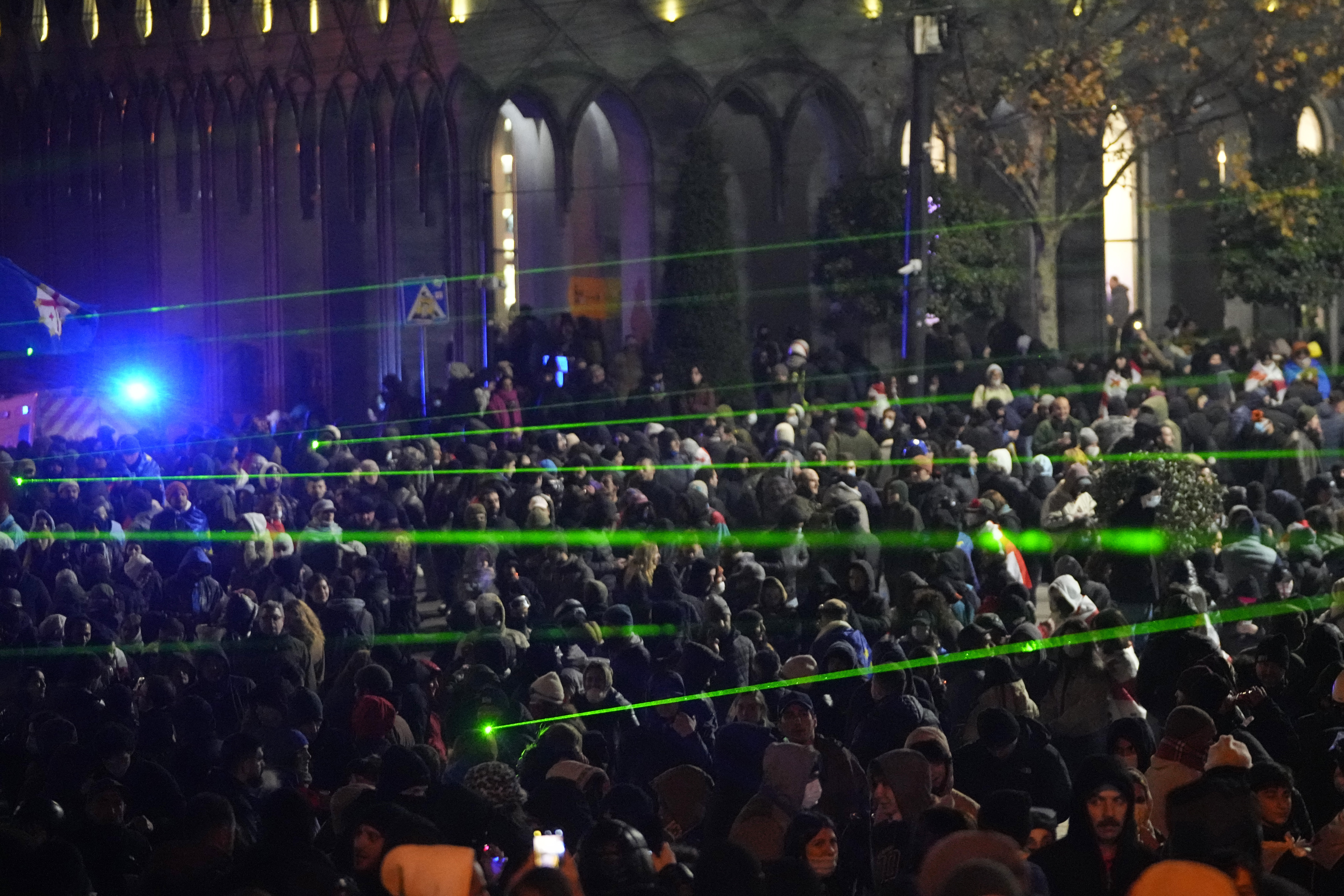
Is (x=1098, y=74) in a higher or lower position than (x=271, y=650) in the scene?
higher

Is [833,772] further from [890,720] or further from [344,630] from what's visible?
[344,630]

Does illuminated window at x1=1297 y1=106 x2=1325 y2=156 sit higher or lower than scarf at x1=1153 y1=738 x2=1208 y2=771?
higher

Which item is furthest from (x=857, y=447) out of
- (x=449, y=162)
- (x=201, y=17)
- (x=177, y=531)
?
(x=201, y=17)

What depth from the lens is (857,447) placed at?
707 inches

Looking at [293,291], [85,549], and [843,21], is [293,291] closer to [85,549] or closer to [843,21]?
[843,21]

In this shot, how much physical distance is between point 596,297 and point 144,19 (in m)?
10.1

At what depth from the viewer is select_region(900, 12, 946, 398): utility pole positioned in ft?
60.6

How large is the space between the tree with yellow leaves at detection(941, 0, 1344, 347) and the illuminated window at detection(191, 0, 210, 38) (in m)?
13.2

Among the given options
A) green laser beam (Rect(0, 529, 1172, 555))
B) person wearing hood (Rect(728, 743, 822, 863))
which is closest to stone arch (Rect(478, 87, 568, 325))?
green laser beam (Rect(0, 529, 1172, 555))

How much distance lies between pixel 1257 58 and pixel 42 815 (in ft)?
77.1

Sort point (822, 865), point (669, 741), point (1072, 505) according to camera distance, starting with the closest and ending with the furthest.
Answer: point (822, 865)
point (669, 741)
point (1072, 505)

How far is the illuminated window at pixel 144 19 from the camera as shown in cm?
3438

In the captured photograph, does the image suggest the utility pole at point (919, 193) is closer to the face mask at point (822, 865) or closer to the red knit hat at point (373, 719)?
the red knit hat at point (373, 719)

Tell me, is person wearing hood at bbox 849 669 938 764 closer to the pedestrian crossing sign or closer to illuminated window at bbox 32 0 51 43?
the pedestrian crossing sign
